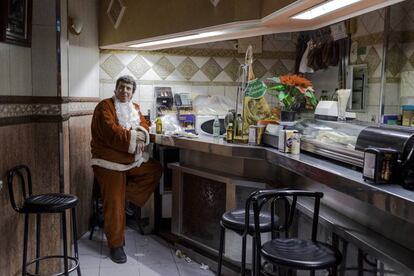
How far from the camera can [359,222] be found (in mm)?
2236

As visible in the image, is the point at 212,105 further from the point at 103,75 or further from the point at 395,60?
the point at 395,60

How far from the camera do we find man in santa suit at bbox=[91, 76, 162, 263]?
3.84 m

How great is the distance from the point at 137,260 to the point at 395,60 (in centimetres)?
310

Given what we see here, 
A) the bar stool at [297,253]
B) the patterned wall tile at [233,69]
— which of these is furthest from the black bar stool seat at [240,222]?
the patterned wall tile at [233,69]

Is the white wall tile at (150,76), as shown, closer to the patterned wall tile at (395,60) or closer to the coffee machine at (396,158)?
the patterned wall tile at (395,60)

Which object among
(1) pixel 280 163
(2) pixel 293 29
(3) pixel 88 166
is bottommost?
(3) pixel 88 166

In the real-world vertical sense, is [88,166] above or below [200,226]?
above

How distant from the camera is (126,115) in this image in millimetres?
4031

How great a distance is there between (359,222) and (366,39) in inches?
108

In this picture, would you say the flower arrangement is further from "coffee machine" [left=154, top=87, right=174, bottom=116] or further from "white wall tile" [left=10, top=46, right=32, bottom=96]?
"coffee machine" [left=154, top=87, right=174, bottom=116]

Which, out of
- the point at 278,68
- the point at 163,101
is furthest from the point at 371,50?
the point at 163,101

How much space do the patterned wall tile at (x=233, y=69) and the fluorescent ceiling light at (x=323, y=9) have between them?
2.28 m

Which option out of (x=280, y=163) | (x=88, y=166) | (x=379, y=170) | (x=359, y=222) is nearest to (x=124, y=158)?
(x=88, y=166)

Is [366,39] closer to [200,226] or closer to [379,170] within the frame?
[200,226]
